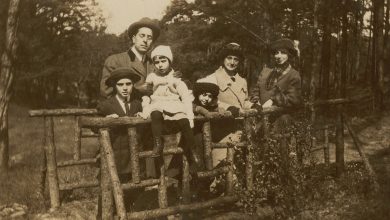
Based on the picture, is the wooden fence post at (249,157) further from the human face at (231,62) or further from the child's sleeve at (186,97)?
the child's sleeve at (186,97)

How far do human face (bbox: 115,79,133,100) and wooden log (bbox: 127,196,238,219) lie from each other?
141 cm

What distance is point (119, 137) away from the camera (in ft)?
18.7

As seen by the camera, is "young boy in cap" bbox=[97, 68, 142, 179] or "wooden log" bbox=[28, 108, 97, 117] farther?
"wooden log" bbox=[28, 108, 97, 117]

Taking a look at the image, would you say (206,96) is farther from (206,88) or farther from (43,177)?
(43,177)

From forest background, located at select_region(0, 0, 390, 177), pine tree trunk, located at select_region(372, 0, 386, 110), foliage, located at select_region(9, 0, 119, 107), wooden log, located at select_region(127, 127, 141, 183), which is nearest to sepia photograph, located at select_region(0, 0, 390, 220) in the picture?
wooden log, located at select_region(127, 127, 141, 183)

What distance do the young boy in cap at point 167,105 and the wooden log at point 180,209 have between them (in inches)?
21.4

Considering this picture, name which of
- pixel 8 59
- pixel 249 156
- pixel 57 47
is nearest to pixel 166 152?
pixel 249 156

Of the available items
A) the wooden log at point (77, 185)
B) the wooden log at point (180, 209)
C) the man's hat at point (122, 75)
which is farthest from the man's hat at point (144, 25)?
the wooden log at point (180, 209)

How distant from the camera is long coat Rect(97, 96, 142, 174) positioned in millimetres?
5695

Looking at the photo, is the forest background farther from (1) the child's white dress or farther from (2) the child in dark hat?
(1) the child's white dress

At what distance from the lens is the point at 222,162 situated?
6.66 metres

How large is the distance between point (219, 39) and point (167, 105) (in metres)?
19.7

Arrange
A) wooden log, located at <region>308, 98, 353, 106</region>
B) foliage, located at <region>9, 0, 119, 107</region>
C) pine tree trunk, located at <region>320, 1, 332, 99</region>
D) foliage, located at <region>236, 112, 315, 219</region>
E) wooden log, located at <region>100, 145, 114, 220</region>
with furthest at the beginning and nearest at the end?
foliage, located at <region>9, 0, 119, 107</region> < pine tree trunk, located at <region>320, 1, 332, 99</region> < wooden log, located at <region>308, 98, 353, 106</region> < foliage, located at <region>236, 112, 315, 219</region> < wooden log, located at <region>100, 145, 114, 220</region>

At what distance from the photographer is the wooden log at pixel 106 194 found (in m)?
5.36
